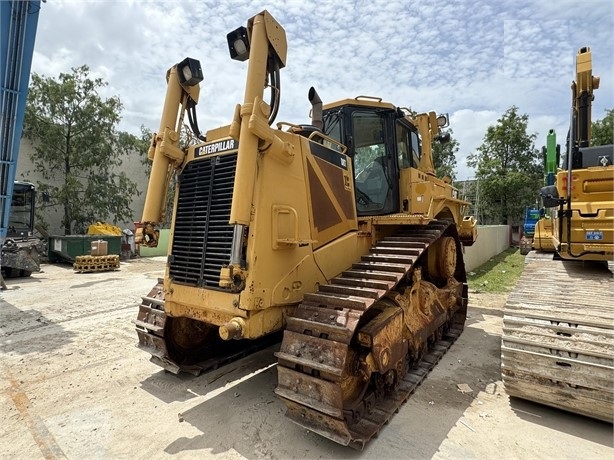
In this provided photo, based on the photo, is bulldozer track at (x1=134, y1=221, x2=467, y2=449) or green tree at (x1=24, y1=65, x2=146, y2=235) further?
green tree at (x1=24, y1=65, x2=146, y2=235)

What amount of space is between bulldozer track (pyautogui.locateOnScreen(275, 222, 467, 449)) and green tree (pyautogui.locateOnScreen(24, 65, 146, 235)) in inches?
714

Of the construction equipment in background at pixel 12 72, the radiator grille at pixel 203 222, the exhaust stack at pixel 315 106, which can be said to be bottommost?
the radiator grille at pixel 203 222

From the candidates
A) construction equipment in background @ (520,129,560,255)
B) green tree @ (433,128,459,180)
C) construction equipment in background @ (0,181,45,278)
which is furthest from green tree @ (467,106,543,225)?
construction equipment in background @ (0,181,45,278)

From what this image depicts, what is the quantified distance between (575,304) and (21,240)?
560 inches

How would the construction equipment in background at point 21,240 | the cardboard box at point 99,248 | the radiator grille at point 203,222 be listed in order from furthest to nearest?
the cardboard box at point 99,248
the construction equipment in background at point 21,240
the radiator grille at point 203,222

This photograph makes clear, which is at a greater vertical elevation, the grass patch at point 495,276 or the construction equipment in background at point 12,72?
the construction equipment in background at point 12,72

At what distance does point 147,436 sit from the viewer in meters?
2.93

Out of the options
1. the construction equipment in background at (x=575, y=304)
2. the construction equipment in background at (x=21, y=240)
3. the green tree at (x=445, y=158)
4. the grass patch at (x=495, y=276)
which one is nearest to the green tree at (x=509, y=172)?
the green tree at (x=445, y=158)

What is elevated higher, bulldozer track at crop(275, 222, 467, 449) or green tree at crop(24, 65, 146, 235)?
green tree at crop(24, 65, 146, 235)

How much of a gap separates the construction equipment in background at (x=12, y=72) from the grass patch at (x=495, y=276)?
1039 cm

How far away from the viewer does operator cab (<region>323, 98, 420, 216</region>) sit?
4.72m

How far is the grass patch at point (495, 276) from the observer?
927 centimetres

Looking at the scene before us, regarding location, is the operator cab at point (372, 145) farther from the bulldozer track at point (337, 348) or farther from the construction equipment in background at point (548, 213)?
the construction equipment in background at point (548, 213)

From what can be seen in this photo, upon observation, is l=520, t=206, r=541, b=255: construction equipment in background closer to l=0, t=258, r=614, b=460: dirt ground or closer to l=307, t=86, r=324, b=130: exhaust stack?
l=0, t=258, r=614, b=460: dirt ground
